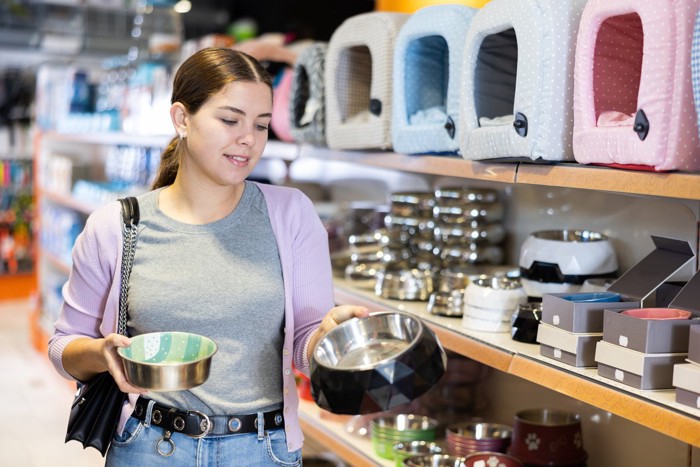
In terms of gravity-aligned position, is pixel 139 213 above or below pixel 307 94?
below

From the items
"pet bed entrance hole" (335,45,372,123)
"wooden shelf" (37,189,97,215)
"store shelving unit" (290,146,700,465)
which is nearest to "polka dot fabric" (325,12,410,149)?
"pet bed entrance hole" (335,45,372,123)

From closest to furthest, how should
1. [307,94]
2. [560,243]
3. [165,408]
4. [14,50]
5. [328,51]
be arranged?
[165,408] < [560,243] < [328,51] < [307,94] < [14,50]

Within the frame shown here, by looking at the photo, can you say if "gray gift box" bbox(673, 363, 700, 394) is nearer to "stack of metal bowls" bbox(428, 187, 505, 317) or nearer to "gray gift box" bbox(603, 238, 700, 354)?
"gray gift box" bbox(603, 238, 700, 354)

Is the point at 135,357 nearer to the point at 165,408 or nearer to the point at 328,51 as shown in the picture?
the point at 165,408

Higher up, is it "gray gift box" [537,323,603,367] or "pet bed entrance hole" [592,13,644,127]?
"pet bed entrance hole" [592,13,644,127]

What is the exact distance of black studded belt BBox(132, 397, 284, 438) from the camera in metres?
1.93

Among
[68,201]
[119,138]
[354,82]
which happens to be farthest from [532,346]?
[68,201]

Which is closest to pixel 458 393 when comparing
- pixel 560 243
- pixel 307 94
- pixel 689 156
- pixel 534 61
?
pixel 560 243

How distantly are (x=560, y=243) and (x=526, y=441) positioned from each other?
1.89 feet

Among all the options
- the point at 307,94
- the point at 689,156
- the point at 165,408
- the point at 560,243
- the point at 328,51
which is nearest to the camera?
the point at 689,156

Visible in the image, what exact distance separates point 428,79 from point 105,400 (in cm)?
145

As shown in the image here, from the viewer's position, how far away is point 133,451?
1.98m

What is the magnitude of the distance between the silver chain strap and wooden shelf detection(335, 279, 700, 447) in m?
0.89

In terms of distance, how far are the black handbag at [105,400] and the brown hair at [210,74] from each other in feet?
0.89
